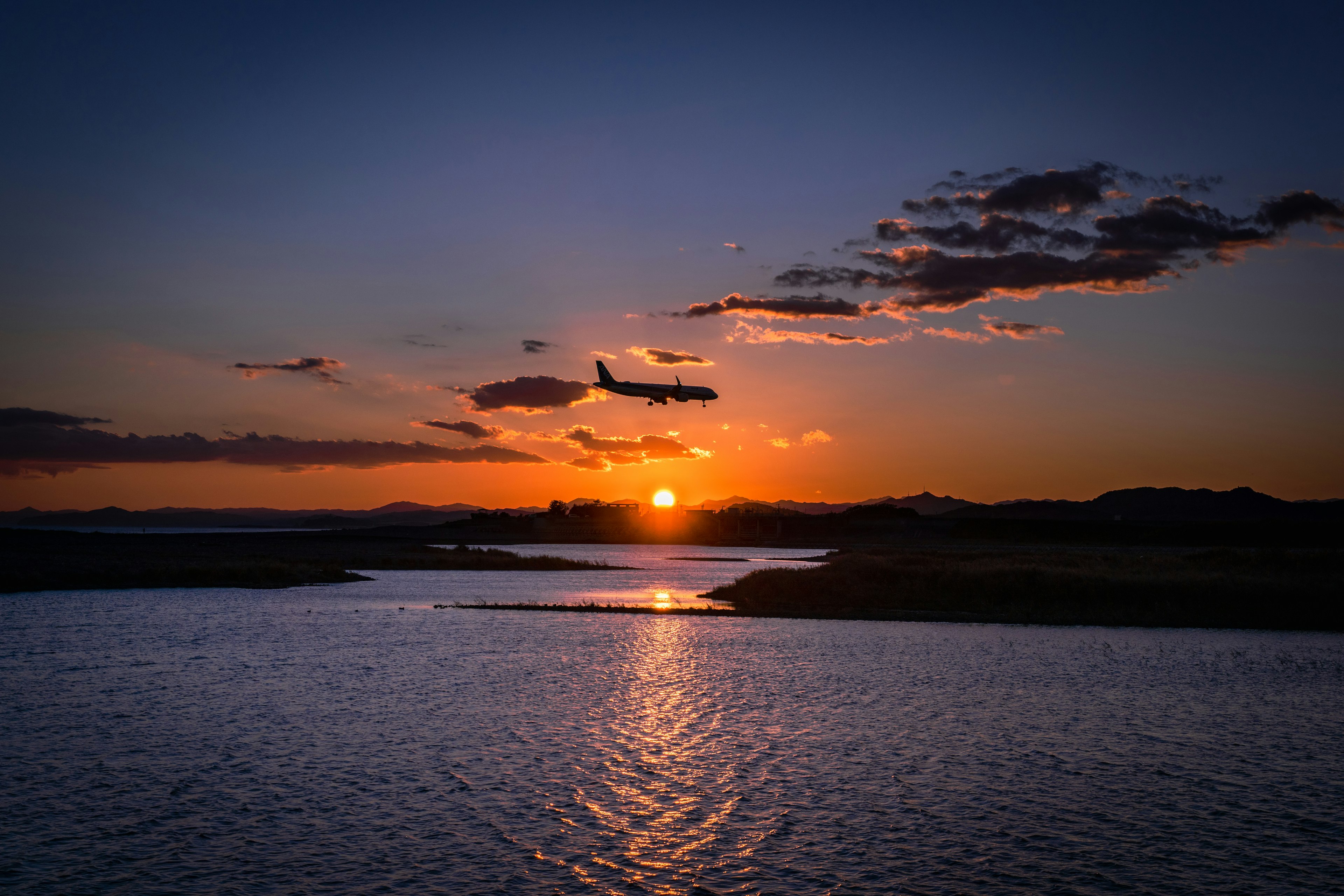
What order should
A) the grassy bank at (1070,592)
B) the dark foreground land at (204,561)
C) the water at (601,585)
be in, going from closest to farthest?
the grassy bank at (1070,592)
the water at (601,585)
the dark foreground land at (204,561)

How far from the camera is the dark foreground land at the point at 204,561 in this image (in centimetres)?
7569

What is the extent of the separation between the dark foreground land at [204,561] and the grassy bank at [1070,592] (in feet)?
150

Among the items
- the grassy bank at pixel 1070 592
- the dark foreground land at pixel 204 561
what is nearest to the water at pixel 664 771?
the grassy bank at pixel 1070 592

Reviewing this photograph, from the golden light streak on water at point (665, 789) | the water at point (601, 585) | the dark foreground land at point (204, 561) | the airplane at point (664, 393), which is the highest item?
the airplane at point (664, 393)

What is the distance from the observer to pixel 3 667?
33.3 m

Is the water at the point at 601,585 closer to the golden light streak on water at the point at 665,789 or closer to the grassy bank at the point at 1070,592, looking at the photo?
the grassy bank at the point at 1070,592

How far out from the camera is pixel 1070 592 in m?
58.1

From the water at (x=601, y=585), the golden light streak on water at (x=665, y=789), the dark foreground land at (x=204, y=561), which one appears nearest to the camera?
the golden light streak on water at (x=665, y=789)

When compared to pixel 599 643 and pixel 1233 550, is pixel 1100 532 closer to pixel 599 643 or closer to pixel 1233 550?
pixel 1233 550

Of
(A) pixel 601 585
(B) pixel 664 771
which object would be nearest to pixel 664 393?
(A) pixel 601 585

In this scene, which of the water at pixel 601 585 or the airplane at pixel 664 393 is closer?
the water at pixel 601 585

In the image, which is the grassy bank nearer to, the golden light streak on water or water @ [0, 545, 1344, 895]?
water @ [0, 545, 1344, 895]

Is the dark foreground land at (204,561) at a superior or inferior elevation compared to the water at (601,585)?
superior

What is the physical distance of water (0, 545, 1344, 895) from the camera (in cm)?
1440
